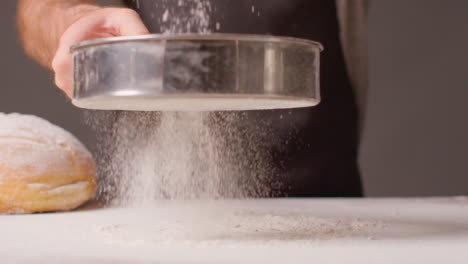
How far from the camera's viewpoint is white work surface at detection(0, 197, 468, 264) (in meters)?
0.73

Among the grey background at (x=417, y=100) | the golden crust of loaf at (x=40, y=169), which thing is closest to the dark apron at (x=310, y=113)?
the golden crust of loaf at (x=40, y=169)

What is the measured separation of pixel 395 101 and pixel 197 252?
71.2 inches

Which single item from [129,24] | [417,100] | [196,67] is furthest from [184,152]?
[417,100]

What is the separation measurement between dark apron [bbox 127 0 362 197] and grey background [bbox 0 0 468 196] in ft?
2.93

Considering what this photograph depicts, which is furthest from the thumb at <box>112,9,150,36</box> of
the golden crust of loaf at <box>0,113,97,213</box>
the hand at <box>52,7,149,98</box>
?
the golden crust of loaf at <box>0,113,97,213</box>

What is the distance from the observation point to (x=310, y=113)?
1472mm

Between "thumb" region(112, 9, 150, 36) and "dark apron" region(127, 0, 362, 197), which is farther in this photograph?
"dark apron" region(127, 0, 362, 197)

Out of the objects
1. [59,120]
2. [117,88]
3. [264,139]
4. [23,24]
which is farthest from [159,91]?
[59,120]

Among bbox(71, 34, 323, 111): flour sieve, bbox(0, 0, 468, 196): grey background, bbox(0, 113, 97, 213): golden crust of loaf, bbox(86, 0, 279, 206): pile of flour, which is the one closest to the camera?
bbox(71, 34, 323, 111): flour sieve

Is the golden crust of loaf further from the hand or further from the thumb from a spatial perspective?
the thumb

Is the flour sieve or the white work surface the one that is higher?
the flour sieve

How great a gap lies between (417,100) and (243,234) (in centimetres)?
171

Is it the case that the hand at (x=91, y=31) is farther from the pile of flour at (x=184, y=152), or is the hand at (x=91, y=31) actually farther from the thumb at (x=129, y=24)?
the pile of flour at (x=184, y=152)

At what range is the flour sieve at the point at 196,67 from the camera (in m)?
0.65
